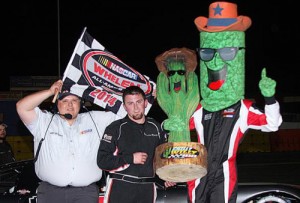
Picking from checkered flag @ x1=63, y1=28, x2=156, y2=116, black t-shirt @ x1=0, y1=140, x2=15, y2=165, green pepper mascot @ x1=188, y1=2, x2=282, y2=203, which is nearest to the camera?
green pepper mascot @ x1=188, y1=2, x2=282, y2=203

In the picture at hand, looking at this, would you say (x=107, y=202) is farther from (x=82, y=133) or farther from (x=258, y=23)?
(x=258, y=23)

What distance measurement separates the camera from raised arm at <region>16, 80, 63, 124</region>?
4.88m

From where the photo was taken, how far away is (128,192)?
192 inches

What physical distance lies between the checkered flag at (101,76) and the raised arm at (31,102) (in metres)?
0.45

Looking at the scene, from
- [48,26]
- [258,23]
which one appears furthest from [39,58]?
[258,23]

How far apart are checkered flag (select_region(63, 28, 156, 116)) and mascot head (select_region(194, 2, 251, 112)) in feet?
2.53

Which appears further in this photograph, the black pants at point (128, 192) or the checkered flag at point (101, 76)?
the checkered flag at point (101, 76)

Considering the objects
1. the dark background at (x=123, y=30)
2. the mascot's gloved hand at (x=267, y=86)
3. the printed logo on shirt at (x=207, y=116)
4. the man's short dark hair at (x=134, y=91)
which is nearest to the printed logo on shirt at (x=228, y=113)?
the printed logo on shirt at (x=207, y=116)

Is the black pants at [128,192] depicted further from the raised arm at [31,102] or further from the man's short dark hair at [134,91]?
the raised arm at [31,102]

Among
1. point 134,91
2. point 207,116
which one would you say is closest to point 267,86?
point 207,116

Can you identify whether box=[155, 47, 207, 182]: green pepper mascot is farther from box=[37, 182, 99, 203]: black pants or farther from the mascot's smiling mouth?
box=[37, 182, 99, 203]: black pants

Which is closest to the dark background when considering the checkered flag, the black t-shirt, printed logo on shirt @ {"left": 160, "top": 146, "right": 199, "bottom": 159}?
the black t-shirt

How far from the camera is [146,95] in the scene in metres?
5.43

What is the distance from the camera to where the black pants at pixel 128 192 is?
4871 mm
